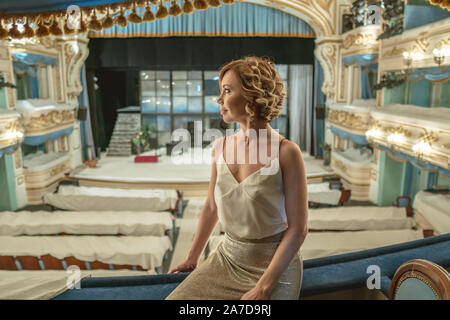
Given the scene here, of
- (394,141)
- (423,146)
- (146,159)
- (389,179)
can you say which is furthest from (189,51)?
(423,146)

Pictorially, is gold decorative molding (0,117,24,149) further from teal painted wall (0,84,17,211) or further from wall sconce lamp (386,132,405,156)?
wall sconce lamp (386,132,405,156)

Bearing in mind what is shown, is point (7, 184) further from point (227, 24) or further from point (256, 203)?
point (256, 203)

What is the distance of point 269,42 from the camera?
502 inches

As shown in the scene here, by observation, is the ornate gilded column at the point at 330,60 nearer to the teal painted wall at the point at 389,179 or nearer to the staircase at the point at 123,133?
the teal painted wall at the point at 389,179

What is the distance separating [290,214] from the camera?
1232 millimetres

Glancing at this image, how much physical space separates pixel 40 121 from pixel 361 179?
8.21 m

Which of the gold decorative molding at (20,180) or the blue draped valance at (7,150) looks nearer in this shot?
the blue draped valance at (7,150)

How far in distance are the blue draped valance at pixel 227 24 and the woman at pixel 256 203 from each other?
38.2 feet

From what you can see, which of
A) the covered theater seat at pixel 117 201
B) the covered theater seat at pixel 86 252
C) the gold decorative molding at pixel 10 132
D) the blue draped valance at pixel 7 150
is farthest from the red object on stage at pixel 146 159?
the covered theater seat at pixel 86 252

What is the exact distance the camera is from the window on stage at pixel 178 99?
1562 cm

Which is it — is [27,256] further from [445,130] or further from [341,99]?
[341,99]

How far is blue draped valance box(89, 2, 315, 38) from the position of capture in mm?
12133

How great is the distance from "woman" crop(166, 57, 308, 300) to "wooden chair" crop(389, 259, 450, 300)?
0.32 metres
